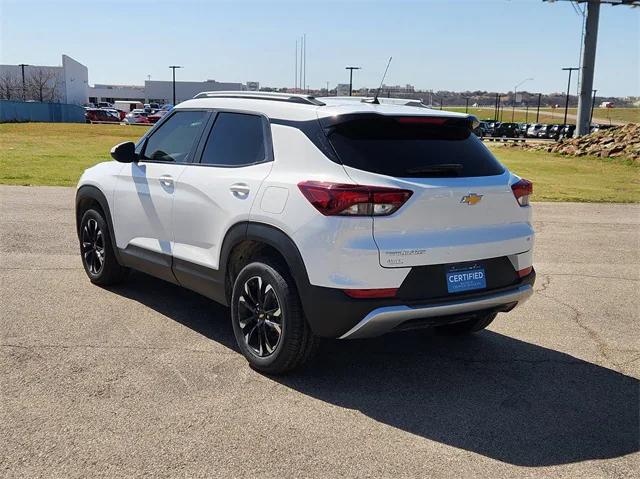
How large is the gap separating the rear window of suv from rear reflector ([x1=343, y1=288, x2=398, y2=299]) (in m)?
0.71

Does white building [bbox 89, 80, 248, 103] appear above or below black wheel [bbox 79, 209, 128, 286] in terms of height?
above

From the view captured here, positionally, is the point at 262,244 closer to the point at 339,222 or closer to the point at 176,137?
the point at 339,222

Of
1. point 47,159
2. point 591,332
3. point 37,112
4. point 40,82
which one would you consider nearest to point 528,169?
point 47,159

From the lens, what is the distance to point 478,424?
3934 millimetres

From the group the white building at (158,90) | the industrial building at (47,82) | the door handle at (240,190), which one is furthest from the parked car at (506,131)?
the door handle at (240,190)

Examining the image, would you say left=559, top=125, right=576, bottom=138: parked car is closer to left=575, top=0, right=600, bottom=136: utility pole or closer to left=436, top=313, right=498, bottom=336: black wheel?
left=575, top=0, right=600, bottom=136: utility pole

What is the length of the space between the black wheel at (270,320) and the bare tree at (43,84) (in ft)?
268


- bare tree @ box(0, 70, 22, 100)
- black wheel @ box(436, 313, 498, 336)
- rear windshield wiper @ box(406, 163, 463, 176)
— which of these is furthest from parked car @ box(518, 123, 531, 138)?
rear windshield wiper @ box(406, 163, 463, 176)

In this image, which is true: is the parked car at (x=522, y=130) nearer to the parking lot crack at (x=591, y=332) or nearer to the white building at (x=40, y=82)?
the white building at (x=40, y=82)

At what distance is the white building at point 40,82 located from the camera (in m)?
79.0

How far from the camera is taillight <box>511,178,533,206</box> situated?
4.63 m

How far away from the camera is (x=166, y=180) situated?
5.45 meters

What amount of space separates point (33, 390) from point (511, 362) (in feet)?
10.9

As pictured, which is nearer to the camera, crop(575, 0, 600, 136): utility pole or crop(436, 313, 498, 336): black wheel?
crop(436, 313, 498, 336): black wheel
